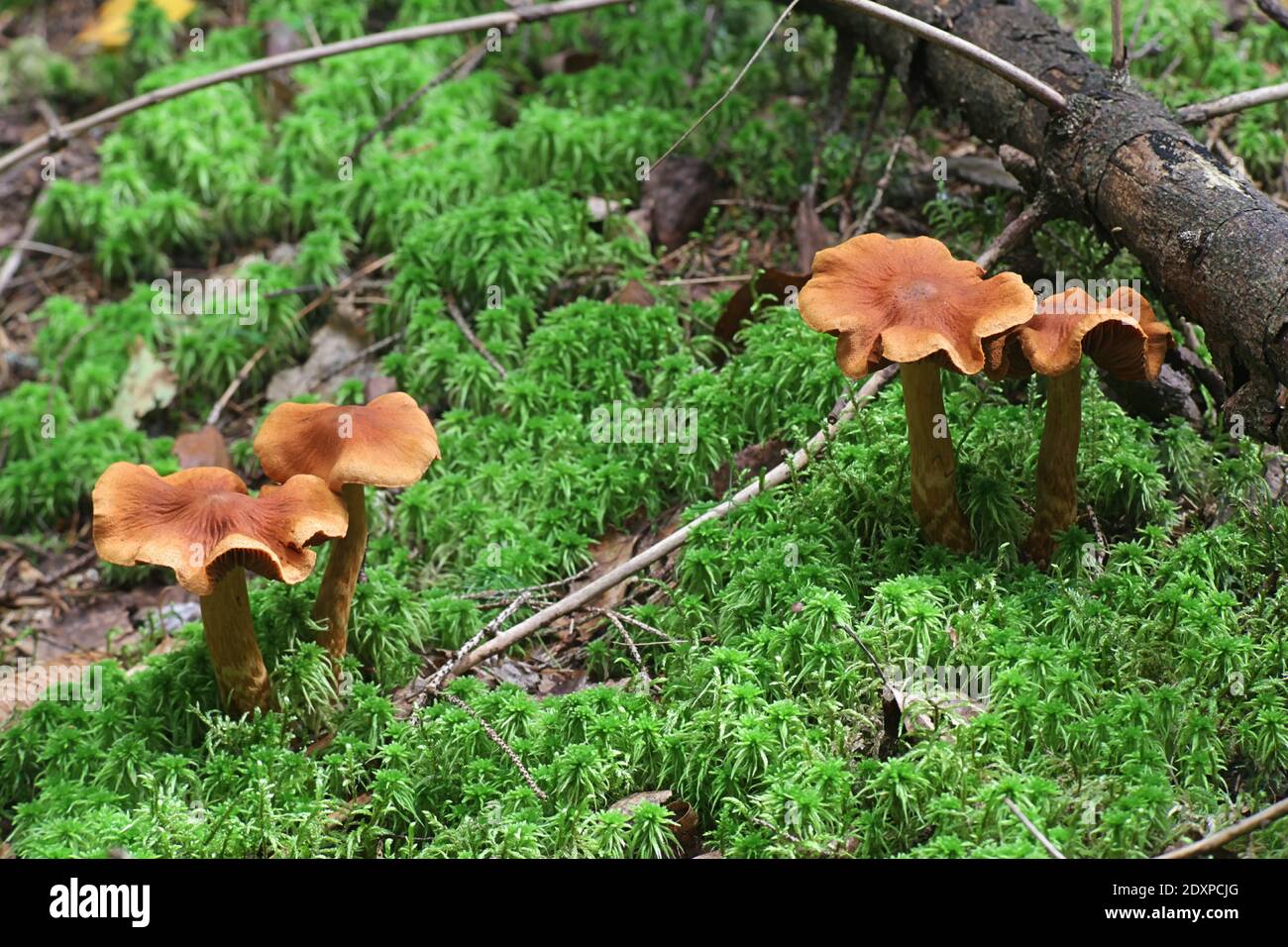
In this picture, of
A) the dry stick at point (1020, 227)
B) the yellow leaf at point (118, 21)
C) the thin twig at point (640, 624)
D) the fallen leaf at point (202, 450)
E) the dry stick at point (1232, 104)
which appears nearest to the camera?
the thin twig at point (640, 624)

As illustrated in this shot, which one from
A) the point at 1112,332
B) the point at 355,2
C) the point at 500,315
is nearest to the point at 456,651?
the point at 500,315

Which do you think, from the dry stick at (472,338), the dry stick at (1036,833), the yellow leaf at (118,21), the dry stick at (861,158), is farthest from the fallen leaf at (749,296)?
the yellow leaf at (118,21)

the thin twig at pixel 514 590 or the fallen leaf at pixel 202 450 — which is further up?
the thin twig at pixel 514 590

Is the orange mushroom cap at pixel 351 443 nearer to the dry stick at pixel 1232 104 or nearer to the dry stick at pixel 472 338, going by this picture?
the dry stick at pixel 472 338

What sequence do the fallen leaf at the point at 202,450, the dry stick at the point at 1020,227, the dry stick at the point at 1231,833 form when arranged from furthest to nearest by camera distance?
the fallen leaf at the point at 202,450 → the dry stick at the point at 1020,227 → the dry stick at the point at 1231,833

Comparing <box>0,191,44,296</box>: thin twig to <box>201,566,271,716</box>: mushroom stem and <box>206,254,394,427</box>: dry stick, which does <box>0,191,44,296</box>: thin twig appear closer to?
<box>206,254,394,427</box>: dry stick

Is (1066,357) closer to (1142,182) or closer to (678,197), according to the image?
(1142,182)

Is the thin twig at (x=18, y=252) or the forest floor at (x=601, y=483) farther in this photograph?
the thin twig at (x=18, y=252)
